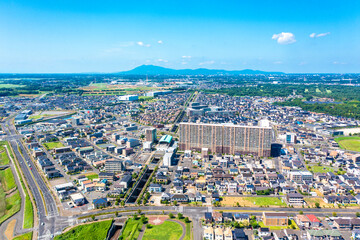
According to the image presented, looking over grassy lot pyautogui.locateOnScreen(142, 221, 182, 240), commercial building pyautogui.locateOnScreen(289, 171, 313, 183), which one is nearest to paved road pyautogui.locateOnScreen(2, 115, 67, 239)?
grassy lot pyautogui.locateOnScreen(142, 221, 182, 240)

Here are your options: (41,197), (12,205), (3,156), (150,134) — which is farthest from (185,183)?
(3,156)

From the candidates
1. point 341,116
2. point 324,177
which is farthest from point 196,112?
point 324,177

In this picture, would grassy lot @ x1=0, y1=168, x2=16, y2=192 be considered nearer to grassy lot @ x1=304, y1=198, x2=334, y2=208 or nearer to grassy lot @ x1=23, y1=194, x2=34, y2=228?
grassy lot @ x1=23, y1=194, x2=34, y2=228

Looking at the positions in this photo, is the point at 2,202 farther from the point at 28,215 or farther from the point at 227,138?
the point at 227,138

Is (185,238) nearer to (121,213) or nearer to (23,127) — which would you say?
(121,213)

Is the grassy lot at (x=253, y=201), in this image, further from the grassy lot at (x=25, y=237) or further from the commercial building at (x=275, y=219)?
the grassy lot at (x=25, y=237)

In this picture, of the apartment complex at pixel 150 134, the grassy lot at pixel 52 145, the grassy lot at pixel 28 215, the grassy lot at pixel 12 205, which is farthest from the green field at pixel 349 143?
the grassy lot at pixel 52 145

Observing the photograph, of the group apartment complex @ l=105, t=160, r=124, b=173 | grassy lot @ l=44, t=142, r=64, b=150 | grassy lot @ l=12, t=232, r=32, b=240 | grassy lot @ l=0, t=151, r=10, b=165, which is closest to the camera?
grassy lot @ l=12, t=232, r=32, b=240
